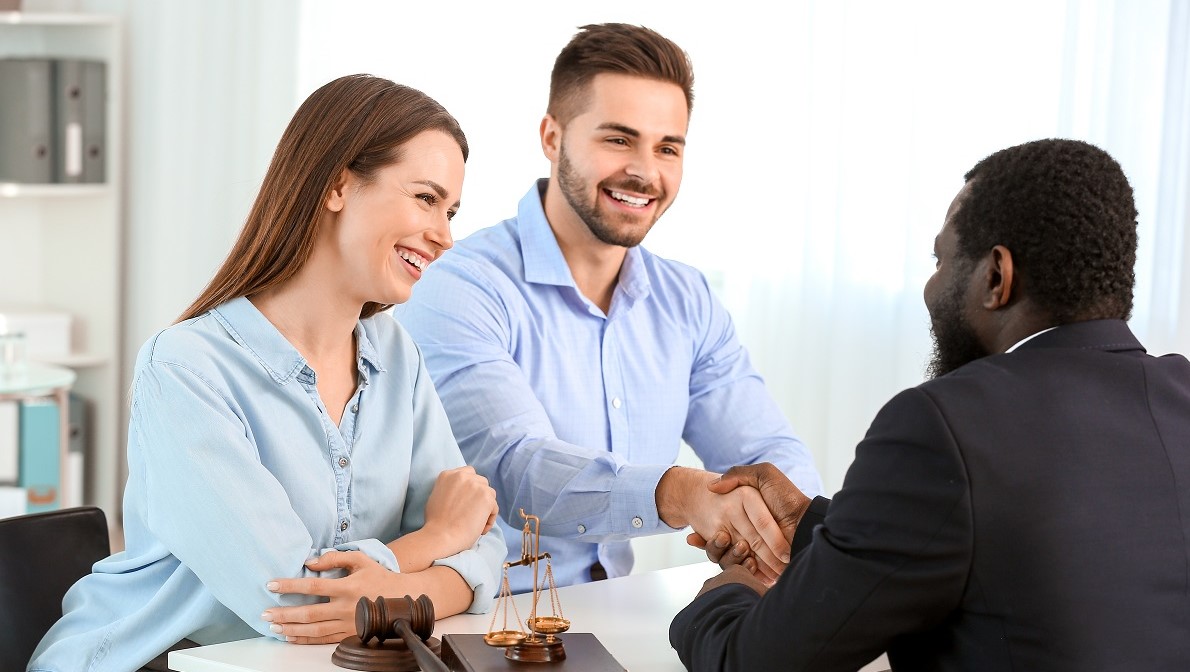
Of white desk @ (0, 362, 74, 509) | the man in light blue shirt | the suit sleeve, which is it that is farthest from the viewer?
white desk @ (0, 362, 74, 509)

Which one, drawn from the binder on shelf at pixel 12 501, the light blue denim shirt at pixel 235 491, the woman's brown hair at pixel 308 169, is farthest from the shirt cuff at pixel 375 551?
the binder on shelf at pixel 12 501

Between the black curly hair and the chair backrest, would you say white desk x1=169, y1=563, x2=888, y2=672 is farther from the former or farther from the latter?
the black curly hair

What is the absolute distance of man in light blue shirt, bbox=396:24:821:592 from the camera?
2449mm

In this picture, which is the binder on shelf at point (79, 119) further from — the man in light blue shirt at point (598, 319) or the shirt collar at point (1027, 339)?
the shirt collar at point (1027, 339)

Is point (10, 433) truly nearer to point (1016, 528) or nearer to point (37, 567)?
point (37, 567)

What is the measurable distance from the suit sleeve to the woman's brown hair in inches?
34.7

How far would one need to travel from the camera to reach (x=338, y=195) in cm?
193

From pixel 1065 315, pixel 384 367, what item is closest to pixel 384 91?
pixel 384 367

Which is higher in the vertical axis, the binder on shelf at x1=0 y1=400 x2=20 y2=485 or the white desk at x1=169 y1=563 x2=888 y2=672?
the white desk at x1=169 y1=563 x2=888 y2=672

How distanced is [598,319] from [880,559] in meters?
1.42

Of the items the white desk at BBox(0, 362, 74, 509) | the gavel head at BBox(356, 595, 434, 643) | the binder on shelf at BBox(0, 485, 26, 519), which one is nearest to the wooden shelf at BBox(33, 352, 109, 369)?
the white desk at BBox(0, 362, 74, 509)

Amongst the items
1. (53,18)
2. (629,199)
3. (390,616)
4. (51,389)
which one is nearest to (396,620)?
Answer: (390,616)

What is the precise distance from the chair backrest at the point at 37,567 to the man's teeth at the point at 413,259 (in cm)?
64

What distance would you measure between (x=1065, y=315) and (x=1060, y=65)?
6.18 ft
